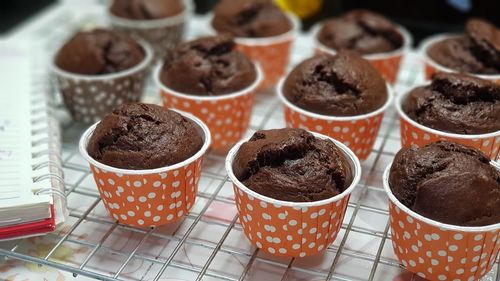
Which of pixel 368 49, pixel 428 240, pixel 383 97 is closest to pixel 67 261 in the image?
pixel 428 240

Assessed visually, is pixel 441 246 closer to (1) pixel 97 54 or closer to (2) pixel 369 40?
(2) pixel 369 40

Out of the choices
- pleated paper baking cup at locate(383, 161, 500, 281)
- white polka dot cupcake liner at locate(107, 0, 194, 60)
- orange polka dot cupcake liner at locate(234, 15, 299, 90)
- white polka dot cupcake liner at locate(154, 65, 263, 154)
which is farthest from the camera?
white polka dot cupcake liner at locate(107, 0, 194, 60)

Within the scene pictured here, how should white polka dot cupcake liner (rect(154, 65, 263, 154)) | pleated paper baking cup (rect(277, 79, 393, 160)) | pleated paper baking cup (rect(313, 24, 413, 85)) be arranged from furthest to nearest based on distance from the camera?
pleated paper baking cup (rect(313, 24, 413, 85)) → white polka dot cupcake liner (rect(154, 65, 263, 154)) → pleated paper baking cup (rect(277, 79, 393, 160))

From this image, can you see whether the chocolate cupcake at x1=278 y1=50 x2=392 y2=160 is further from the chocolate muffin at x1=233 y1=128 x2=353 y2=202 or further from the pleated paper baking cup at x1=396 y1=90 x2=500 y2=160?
the chocolate muffin at x1=233 y1=128 x2=353 y2=202

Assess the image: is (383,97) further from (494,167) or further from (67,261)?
(67,261)

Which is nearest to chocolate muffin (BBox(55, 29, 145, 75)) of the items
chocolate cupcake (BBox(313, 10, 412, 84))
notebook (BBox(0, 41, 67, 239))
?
notebook (BBox(0, 41, 67, 239))

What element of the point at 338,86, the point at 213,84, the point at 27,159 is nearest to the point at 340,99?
the point at 338,86
